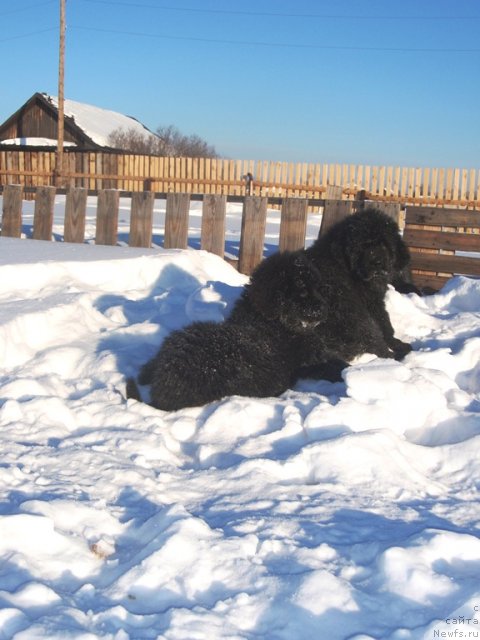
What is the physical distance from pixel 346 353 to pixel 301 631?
3217 millimetres

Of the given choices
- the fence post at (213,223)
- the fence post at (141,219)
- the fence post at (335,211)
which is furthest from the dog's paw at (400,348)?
the fence post at (141,219)

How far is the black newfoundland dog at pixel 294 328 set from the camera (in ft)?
14.0

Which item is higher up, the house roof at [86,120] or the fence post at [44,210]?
the house roof at [86,120]

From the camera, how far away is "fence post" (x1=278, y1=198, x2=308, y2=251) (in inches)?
356

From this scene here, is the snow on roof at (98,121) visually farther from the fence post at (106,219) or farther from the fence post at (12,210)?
the fence post at (106,219)

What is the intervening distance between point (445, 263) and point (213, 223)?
11.1ft

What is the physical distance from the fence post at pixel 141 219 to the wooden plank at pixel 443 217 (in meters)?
3.87

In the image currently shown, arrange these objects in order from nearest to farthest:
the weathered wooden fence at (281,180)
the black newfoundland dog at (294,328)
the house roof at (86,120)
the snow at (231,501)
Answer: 1. the snow at (231,501)
2. the black newfoundland dog at (294,328)
3. the weathered wooden fence at (281,180)
4. the house roof at (86,120)

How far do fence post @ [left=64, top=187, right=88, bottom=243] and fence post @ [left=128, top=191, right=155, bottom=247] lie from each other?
1.00 meters

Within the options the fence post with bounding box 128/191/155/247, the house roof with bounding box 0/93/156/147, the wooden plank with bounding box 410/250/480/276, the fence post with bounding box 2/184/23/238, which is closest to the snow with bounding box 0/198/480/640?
the wooden plank with bounding box 410/250/480/276

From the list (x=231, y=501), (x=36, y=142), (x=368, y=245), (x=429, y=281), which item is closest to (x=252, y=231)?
(x=429, y=281)

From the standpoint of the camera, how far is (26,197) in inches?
1071

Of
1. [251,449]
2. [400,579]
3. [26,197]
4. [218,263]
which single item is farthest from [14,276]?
[26,197]

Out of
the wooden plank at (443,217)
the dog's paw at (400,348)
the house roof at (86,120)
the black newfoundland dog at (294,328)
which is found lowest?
the dog's paw at (400,348)
